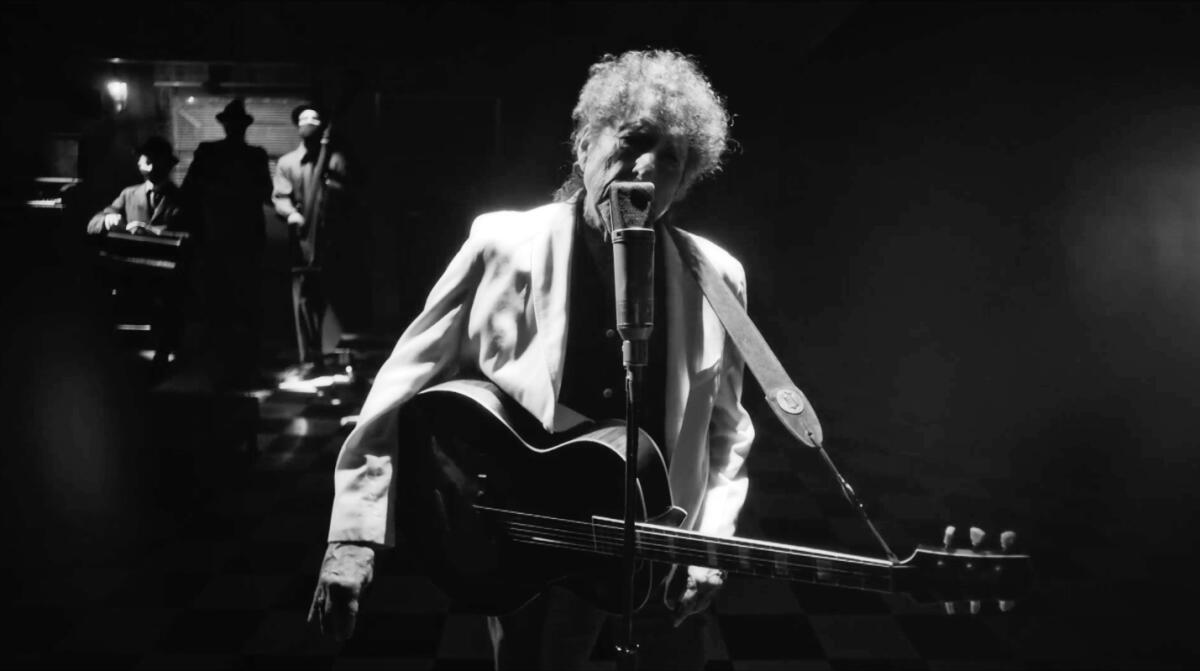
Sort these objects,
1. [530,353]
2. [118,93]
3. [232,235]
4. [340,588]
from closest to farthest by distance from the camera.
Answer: [340,588] < [530,353] < [118,93] < [232,235]

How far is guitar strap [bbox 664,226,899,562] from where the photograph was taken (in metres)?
1.31

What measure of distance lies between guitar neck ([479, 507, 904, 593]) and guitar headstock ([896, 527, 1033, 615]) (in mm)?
37

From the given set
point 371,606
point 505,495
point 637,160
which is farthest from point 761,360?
point 371,606

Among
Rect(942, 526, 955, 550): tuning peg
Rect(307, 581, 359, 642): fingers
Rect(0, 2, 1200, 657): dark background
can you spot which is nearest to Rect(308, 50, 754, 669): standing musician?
Rect(307, 581, 359, 642): fingers

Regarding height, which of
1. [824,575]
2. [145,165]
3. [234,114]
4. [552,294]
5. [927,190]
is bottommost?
[824,575]

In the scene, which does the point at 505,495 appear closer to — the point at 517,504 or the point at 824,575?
the point at 517,504

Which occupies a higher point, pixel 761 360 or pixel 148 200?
pixel 148 200

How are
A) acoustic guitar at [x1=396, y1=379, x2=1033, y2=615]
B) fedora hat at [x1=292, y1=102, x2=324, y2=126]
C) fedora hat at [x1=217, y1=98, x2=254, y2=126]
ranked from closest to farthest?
acoustic guitar at [x1=396, y1=379, x2=1033, y2=615]
fedora hat at [x1=217, y1=98, x2=254, y2=126]
fedora hat at [x1=292, y1=102, x2=324, y2=126]

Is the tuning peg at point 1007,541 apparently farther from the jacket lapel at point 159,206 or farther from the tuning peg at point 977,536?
the jacket lapel at point 159,206

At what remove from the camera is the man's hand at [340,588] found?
1.31 m

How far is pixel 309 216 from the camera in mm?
3236

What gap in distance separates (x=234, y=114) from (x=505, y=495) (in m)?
2.20

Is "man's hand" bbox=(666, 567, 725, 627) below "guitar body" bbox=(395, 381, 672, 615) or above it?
below

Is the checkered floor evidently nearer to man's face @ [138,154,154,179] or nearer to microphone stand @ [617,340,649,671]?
man's face @ [138,154,154,179]
